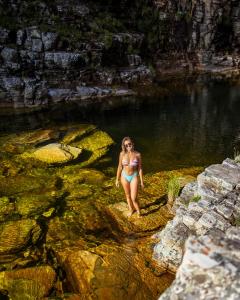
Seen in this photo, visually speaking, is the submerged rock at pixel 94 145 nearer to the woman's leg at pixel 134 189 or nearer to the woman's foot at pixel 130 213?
the woman's foot at pixel 130 213

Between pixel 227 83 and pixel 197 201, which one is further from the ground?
pixel 197 201

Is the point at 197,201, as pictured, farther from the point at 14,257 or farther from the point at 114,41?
the point at 114,41

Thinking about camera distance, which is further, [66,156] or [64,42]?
[64,42]

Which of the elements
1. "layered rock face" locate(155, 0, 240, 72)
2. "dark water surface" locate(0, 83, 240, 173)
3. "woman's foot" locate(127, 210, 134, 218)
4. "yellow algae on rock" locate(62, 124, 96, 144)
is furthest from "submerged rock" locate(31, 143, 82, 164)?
"layered rock face" locate(155, 0, 240, 72)

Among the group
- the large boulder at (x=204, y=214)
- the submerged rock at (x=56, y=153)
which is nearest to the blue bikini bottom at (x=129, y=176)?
the large boulder at (x=204, y=214)

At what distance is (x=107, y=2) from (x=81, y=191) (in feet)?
143

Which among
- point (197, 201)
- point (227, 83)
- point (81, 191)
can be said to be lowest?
point (227, 83)

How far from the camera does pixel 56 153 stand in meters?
19.1

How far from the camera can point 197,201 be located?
1105cm

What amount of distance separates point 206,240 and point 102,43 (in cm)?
4135

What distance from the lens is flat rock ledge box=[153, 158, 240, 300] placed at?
4676mm

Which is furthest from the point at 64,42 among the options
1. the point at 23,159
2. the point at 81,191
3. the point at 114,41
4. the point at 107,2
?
the point at 81,191

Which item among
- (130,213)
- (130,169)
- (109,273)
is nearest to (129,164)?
(130,169)

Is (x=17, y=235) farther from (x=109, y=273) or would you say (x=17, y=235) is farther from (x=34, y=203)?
(x=109, y=273)
